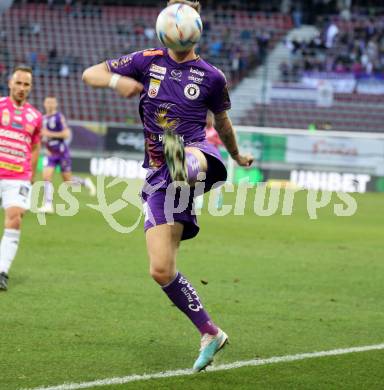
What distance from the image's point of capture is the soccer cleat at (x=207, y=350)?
6.73 m

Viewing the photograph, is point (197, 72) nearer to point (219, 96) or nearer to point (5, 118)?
point (219, 96)

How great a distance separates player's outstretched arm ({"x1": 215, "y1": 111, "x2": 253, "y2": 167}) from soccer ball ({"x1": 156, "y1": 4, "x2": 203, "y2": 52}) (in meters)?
0.74

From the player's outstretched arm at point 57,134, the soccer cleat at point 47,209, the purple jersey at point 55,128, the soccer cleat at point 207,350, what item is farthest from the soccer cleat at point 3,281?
the purple jersey at point 55,128

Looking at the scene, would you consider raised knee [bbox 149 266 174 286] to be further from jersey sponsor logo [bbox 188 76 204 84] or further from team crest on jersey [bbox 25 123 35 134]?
team crest on jersey [bbox 25 123 35 134]

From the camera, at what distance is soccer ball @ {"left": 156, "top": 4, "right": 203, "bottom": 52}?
6480 mm

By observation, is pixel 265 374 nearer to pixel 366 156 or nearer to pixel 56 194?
pixel 56 194

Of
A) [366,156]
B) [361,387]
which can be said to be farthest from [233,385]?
[366,156]

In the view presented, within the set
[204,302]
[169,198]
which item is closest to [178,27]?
[169,198]

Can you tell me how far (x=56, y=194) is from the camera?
942 inches

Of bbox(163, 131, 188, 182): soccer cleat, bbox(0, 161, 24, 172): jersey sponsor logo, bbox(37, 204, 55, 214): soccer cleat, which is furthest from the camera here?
bbox(37, 204, 55, 214): soccer cleat

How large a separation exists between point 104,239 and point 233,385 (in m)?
9.25

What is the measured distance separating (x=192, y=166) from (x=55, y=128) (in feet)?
44.8

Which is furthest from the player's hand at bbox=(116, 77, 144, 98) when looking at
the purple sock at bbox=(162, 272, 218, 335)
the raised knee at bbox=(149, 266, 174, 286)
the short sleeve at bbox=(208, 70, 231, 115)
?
the purple sock at bbox=(162, 272, 218, 335)

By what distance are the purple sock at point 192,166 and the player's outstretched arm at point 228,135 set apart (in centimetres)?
54
